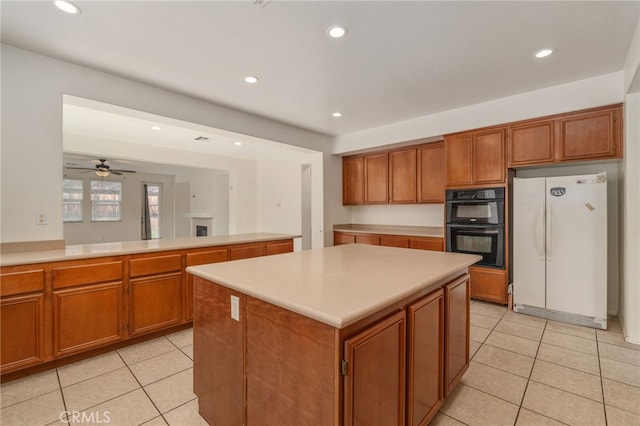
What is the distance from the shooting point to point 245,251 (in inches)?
138

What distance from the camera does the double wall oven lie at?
139 inches

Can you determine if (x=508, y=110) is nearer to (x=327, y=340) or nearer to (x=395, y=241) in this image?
(x=395, y=241)

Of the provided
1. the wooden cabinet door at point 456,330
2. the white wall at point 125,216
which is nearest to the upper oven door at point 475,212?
the wooden cabinet door at point 456,330

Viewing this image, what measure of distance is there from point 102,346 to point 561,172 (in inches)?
210

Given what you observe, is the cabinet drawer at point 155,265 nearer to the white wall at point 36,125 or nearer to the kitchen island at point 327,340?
the white wall at point 36,125

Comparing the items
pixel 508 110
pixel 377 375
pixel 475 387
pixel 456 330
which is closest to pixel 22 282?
pixel 377 375

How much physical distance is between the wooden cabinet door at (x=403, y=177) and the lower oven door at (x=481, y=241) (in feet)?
3.29

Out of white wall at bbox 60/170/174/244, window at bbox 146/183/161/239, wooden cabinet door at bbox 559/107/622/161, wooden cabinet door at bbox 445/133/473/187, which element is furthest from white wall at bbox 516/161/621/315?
window at bbox 146/183/161/239

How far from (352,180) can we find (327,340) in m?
4.69

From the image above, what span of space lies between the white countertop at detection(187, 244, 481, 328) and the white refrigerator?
1.84 m

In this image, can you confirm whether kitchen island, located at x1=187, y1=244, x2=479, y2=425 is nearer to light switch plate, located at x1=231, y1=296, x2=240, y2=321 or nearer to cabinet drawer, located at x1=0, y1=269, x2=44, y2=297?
light switch plate, located at x1=231, y1=296, x2=240, y2=321

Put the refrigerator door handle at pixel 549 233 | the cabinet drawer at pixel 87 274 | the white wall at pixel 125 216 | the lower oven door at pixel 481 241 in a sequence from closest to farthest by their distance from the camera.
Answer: the cabinet drawer at pixel 87 274 → the refrigerator door handle at pixel 549 233 → the lower oven door at pixel 481 241 → the white wall at pixel 125 216

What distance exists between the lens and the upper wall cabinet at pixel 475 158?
355cm

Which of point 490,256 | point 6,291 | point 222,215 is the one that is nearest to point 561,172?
point 490,256
